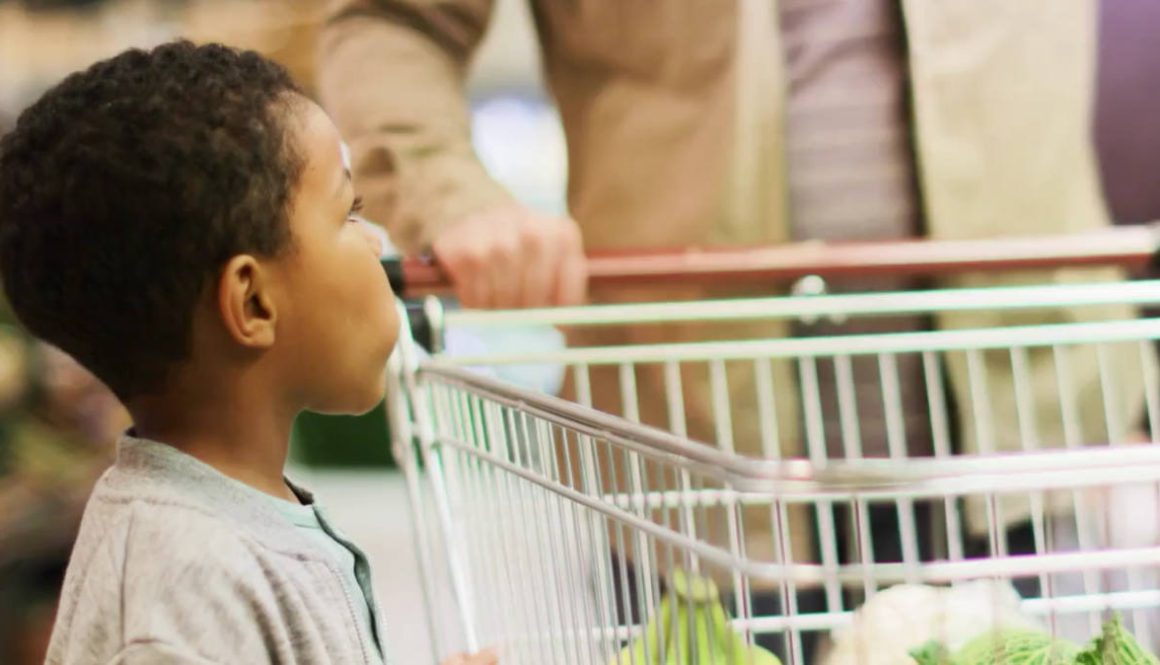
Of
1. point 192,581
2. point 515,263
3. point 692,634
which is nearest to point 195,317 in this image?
point 192,581

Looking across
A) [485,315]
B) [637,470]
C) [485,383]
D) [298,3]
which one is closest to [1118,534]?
[637,470]

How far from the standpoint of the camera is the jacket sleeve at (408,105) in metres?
1.15

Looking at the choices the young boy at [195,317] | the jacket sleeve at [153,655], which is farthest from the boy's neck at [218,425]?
the jacket sleeve at [153,655]

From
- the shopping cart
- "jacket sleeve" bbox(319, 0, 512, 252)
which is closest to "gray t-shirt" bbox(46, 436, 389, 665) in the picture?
the shopping cart

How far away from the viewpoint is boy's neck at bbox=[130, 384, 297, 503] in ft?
2.04

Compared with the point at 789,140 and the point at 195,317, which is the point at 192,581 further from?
the point at 789,140

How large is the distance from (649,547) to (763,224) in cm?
64

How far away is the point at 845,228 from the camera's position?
124cm

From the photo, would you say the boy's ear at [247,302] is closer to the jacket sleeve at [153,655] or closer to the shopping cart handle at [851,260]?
the jacket sleeve at [153,655]

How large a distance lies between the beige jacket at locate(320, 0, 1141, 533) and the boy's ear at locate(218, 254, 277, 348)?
1.69ft

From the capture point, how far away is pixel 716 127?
1204mm

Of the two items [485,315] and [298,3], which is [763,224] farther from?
[298,3]

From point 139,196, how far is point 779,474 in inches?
12.9

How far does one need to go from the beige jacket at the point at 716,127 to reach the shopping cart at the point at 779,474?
0.03m
